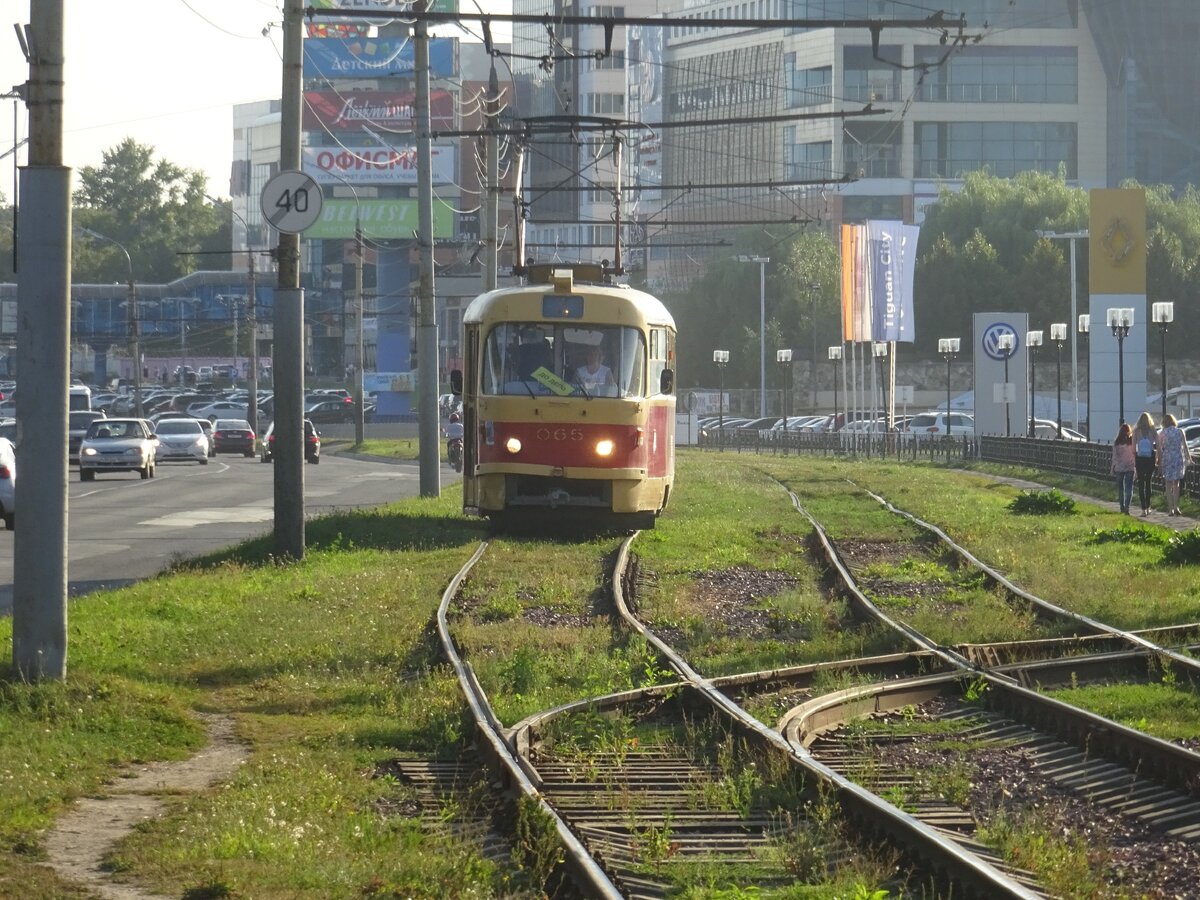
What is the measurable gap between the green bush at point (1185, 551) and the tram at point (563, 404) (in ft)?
19.6

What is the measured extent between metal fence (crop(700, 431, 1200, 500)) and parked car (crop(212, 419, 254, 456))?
19.0 m

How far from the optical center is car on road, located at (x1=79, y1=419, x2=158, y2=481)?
1837 inches

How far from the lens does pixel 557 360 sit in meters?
22.0

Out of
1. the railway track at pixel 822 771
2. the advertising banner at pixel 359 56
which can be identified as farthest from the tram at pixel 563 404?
the advertising banner at pixel 359 56

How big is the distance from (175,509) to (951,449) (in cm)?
3317

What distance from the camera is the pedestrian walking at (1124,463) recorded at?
31.2 meters

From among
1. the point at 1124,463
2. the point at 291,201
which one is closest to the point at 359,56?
the point at 1124,463

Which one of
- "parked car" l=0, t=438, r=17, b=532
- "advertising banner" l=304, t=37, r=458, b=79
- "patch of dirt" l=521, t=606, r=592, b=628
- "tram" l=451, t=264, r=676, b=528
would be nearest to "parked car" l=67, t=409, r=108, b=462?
"parked car" l=0, t=438, r=17, b=532

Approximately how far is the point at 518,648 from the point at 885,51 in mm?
103680

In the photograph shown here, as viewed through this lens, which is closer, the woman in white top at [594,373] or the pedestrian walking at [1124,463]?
the woman in white top at [594,373]

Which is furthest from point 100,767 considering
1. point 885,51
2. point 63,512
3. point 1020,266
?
point 885,51

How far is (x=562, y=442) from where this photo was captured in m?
21.7

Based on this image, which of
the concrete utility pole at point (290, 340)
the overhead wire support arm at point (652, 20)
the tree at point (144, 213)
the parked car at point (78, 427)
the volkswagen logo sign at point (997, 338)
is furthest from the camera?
the tree at point (144, 213)

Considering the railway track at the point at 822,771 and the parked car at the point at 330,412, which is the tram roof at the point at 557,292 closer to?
the railway track at the point at 822,771
